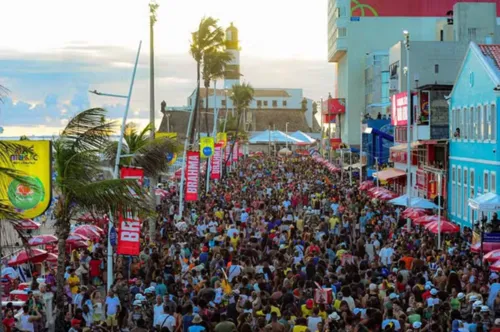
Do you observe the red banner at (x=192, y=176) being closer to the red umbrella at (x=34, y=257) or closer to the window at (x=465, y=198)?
the window at (x=465, y=198)

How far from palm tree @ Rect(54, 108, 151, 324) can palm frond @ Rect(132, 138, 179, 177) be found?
9.39 metres

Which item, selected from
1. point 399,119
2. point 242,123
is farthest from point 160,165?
point 242,123

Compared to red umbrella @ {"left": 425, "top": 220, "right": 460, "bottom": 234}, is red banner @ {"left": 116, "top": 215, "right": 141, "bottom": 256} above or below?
above

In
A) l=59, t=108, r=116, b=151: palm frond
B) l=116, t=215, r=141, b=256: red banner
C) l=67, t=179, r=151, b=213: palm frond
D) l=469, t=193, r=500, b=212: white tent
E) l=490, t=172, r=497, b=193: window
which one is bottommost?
l=116, t=215, r=141, b=256: red banner

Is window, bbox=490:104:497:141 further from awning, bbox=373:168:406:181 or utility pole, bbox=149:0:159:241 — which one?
awning, bbox=373:168:406:181

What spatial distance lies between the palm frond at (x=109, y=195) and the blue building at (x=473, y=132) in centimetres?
1602

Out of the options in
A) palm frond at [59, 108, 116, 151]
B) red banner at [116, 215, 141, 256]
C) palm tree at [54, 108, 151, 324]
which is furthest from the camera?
red banner at [116, 215, 141, 256]

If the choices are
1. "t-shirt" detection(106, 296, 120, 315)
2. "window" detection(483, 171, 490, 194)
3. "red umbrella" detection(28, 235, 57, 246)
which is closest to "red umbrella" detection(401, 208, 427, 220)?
"window" detection(483, 171, 490, 194)

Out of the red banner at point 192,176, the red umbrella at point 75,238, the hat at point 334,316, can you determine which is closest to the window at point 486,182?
the red banner at point 192,176

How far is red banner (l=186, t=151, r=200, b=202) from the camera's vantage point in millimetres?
38013

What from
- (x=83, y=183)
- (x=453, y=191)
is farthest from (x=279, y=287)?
(x=453, y=191)

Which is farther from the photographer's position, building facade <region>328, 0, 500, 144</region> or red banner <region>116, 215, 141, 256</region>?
building facade <region>328, 0, 500, 144</region>

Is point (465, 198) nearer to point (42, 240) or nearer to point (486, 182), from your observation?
point (486, 182)

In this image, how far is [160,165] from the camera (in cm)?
3009
